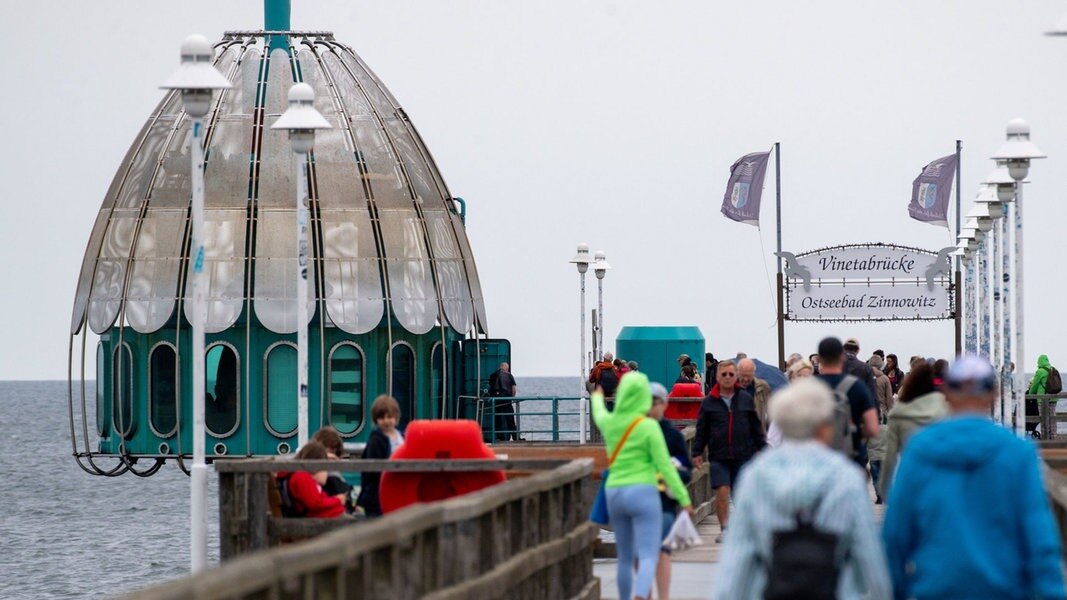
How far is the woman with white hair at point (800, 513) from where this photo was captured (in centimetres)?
780

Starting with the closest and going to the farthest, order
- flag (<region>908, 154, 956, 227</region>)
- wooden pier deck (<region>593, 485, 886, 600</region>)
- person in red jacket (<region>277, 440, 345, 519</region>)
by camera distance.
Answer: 1. person in red jacket (<region>277, 440, 345, 519</region>)
2. wooden pier deck (<region>593, 485, 886, 600</region>)
3. flag (<region>908, 154, 956, 227</region>)

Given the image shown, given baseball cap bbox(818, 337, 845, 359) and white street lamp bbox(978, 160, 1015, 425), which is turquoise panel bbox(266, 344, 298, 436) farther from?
baseball cap bbox(818, 337, 845, 359)

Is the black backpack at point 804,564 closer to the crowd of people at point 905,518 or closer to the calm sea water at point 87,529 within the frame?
the crowd of people at point 905,518

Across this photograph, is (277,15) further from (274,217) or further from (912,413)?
(912,413)

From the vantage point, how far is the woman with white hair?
307 inches

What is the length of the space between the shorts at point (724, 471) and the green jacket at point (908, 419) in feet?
13.3

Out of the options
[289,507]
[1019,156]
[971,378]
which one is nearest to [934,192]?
[1019,156]

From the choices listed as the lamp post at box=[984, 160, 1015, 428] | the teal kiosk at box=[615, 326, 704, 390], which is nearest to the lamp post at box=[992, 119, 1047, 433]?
the lamp post at box=[984, 160, 1015, 428]

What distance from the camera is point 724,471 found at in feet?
60.4

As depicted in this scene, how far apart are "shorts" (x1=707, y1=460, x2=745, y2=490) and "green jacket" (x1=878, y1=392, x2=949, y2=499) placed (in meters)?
4.06

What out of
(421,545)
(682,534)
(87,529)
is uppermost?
(421,545)

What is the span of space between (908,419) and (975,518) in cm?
619

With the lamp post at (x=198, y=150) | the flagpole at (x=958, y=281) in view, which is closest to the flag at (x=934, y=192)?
the flagpole at (x=958, y=281)

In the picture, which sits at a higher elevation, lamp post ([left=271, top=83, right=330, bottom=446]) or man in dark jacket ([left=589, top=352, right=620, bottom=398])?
lamp post ([left=271, top=83, right=330, bottom=446])
